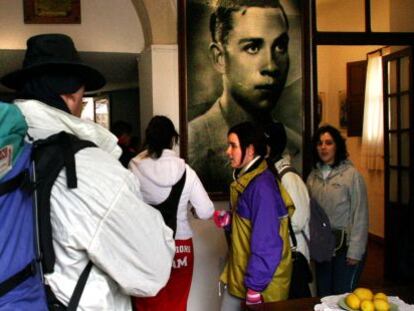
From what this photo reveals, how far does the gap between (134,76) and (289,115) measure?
7.63 feet

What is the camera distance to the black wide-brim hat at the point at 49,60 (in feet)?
4.00

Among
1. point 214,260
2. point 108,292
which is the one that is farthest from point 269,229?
point 214,260

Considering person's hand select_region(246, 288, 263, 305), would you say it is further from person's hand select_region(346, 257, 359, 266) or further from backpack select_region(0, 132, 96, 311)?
backpack select_region(0, 132, 96, 311)

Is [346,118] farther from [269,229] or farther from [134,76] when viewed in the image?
[269,229]

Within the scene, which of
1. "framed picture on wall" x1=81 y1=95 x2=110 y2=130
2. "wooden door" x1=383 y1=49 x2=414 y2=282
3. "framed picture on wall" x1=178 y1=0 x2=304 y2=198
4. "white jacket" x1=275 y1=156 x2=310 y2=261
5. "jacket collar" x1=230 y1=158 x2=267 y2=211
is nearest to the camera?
"jacket collar" x1=230 y1=158 x2=267 y2=211

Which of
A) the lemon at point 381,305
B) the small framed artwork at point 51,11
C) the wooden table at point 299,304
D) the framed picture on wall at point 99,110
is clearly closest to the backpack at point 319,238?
the wooden table at point 299,304

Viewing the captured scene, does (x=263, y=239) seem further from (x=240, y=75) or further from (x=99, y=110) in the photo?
(x=99, y=110)

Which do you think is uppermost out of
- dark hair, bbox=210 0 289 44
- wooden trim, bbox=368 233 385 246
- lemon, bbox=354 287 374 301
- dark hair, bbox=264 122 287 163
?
dark hair, bbox=210 0 289 44

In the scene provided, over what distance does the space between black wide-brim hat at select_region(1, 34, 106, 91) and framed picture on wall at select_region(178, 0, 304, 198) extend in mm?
2108

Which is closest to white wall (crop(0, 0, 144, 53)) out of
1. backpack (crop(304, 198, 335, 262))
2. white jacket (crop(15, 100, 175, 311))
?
backpack (crop(304, 198, 335, 262))

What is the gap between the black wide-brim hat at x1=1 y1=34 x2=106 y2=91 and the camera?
4.00ft

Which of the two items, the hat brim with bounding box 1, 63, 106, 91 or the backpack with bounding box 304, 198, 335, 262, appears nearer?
the hat brim with bounding box 1, 63, 106, 91

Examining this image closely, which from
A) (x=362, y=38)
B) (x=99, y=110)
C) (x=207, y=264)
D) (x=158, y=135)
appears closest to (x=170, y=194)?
(x=158, y=135)

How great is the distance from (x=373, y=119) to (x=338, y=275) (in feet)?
10.9
